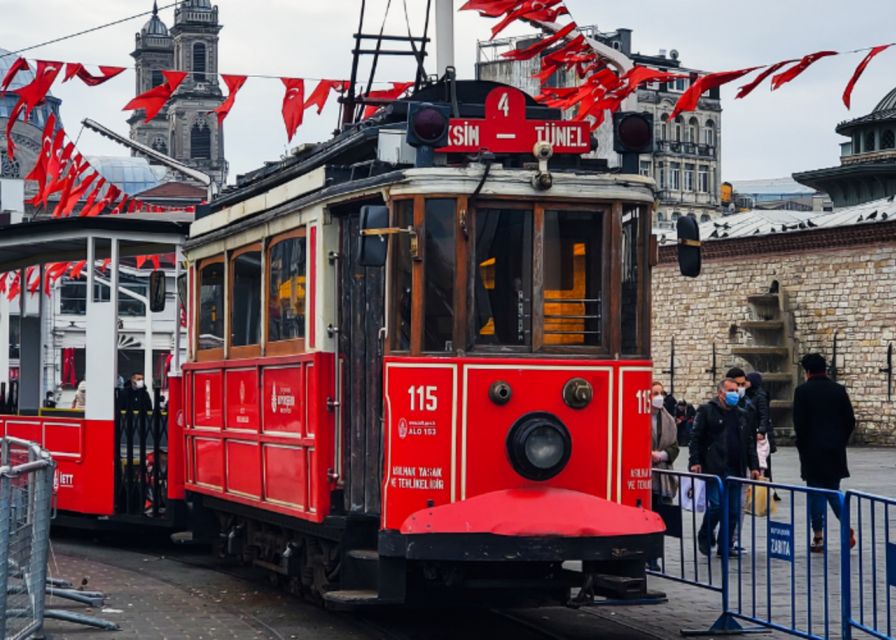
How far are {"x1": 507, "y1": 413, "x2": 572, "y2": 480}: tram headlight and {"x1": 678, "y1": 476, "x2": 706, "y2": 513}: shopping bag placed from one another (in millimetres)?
2516

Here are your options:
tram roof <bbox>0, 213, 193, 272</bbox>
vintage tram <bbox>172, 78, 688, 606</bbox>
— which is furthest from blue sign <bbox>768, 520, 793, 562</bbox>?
tram roof <bbox>0, 213, 193, 272</bbox>

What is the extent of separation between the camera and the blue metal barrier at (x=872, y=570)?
10148 millimetres

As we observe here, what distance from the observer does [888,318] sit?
152 feet

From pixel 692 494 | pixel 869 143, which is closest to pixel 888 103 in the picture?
pixel 869 143

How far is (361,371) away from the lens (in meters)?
11.5

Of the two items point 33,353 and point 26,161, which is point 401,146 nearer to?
point 33,353

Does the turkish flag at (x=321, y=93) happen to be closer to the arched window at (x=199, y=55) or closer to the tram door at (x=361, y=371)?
the tram door at (x=361, y=371)

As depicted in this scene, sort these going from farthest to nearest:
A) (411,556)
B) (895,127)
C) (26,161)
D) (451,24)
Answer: (26,161)
(895,127)
(451,24)
(411,556)

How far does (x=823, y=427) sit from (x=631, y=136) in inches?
199

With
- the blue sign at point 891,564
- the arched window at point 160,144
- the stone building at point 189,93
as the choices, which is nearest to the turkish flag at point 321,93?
the blue sign at point 891,564

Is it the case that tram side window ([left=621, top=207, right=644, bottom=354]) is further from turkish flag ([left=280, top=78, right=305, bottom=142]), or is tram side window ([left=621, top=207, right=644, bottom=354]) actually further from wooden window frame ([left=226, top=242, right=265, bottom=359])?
turkish flag ([left=280, top=78, right=305, bottom=142])

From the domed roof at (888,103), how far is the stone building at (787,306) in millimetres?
25795

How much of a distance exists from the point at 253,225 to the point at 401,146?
2522 mm

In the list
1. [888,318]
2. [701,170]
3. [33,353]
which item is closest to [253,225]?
[33,353]
